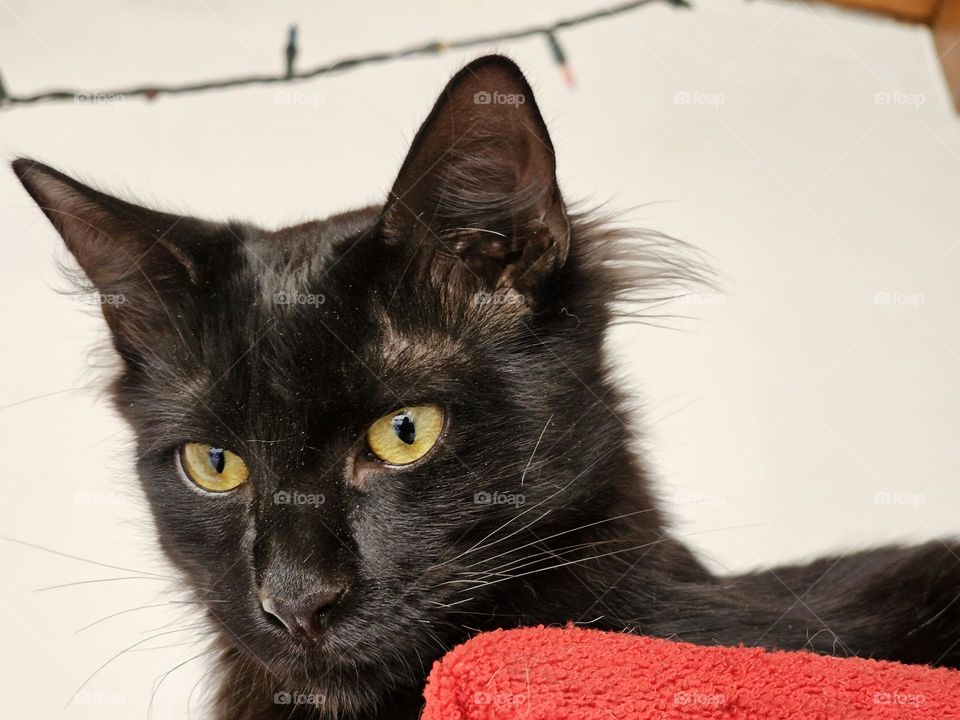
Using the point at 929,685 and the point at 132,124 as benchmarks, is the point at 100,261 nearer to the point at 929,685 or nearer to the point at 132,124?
the point at 132,124


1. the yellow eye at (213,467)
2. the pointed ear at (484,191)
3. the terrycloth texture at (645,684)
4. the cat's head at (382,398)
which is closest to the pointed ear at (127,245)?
the cat's head at (382,398)

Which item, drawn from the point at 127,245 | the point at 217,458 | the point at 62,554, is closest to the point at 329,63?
the point at 127,245

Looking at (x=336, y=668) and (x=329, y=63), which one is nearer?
(x=336, y=668)

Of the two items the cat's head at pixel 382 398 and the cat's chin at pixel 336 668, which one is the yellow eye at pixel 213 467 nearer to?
the cat's head at pixel 382 398

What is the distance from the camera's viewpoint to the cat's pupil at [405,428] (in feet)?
3.31

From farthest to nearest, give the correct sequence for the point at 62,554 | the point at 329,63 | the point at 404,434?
the point at 329,63
the point at 62,554
the point at 404,434

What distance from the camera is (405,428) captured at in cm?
101

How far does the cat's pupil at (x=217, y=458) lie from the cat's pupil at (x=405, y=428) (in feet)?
0.75

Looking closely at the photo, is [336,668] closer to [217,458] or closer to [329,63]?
[217,458]

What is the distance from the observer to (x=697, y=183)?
1629mm

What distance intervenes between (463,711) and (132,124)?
3.80 feet

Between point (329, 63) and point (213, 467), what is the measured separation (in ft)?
2.65

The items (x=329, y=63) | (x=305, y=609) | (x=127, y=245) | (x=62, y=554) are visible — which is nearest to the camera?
(x=305, y=609)

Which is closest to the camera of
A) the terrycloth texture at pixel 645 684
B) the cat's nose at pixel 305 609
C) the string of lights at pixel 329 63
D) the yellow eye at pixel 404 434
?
the terrycloth texture at pixel 645 684
